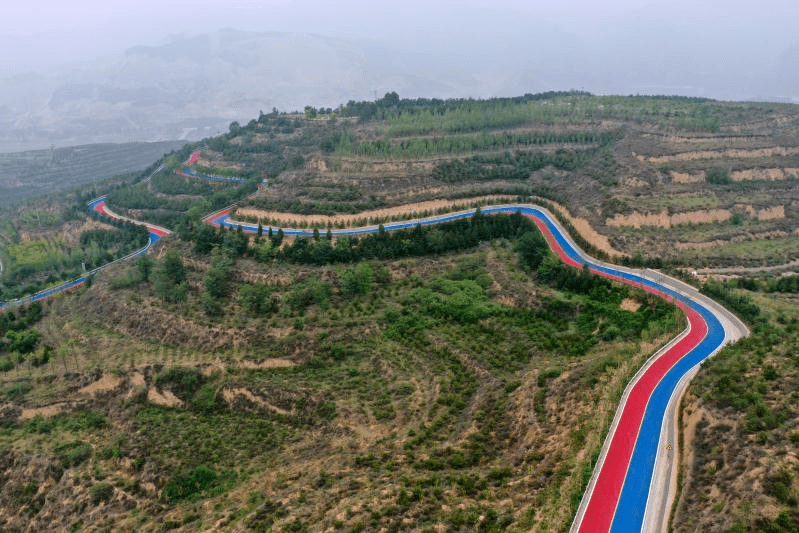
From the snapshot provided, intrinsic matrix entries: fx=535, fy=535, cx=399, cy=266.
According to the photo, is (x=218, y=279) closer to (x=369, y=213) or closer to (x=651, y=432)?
(x=369, y=213)

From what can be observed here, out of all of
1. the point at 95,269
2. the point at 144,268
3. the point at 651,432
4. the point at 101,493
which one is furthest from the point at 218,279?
the point at 651,432

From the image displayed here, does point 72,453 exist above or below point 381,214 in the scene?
below

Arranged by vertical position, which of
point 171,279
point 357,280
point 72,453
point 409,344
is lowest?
point 72,453

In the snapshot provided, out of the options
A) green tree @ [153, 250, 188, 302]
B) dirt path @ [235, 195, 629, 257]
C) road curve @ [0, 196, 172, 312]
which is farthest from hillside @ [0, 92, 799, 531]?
road curve @ [0, 196, 172, 312]

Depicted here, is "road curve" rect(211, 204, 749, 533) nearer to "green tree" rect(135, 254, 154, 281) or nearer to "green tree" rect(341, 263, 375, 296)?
"green tree" rect(341, 263, 375, 296)

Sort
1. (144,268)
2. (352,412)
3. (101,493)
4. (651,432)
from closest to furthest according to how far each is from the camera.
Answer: (651,432) < (101,493) < (352,412) < (144,268)

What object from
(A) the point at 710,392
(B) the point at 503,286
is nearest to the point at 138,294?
(B) the point at 503,286
